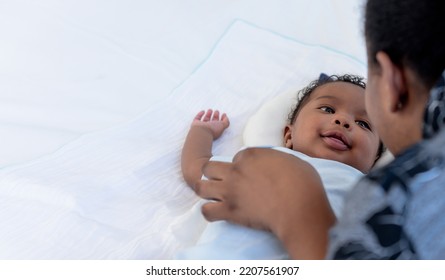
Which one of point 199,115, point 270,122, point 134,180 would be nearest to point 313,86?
point 270,122

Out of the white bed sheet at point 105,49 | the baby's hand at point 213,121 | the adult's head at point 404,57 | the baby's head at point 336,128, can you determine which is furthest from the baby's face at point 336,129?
the adult's head at point 404,57

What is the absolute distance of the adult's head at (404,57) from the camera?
22.3 inches

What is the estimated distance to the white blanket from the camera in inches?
35.0

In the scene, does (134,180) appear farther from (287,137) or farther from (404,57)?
(404,57)

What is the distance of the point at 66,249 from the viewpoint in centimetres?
87

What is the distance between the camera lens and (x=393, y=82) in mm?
590

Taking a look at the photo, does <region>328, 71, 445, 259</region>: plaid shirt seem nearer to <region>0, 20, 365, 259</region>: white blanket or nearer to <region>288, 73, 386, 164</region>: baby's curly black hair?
<region>0, 20, 365, 259</region>: white blanket

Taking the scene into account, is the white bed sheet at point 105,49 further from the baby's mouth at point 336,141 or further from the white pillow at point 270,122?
the baby's mouth at point 336,141

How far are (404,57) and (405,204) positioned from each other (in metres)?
0.15

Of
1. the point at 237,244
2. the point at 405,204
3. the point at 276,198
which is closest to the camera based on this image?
the point at 405,204

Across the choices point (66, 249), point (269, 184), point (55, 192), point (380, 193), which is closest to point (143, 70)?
point (55, 192)

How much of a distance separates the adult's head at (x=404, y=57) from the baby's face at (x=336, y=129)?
1.24 feet

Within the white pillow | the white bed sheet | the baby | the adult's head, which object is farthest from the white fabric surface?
the white bed sheet

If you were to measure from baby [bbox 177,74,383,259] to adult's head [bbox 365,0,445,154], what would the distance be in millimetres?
245
